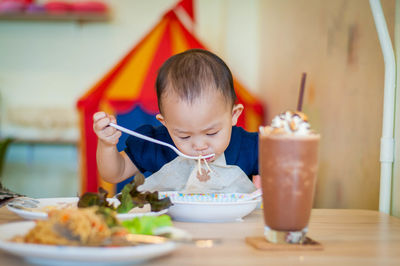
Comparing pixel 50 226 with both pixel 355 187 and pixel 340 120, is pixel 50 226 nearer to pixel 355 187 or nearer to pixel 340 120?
pixel 355 187

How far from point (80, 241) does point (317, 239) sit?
0.38m

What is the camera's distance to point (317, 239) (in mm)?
733

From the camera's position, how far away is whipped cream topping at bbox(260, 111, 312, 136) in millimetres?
651

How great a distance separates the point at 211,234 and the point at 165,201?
10 centimetres

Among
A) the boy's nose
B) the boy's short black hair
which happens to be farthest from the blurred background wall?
the boy's nose

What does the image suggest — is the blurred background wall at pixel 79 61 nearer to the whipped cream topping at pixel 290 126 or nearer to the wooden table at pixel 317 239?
the wooden table at pixel 317 239

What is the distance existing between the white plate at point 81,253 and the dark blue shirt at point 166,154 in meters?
0.79

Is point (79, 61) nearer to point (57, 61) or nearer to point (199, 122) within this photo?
point (57, 61)

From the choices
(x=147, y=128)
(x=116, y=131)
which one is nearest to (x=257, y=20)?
(x=147, y=128)

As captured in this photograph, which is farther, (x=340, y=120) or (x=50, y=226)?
(x=340, y=120)

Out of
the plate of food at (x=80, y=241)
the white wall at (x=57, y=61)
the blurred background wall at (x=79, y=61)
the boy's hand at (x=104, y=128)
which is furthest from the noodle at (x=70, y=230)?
the white wall at (x=57, y=61)

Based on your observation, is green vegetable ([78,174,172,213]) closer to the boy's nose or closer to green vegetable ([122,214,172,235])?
green vegetable ([122,214,172,235])

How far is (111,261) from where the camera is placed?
534mm

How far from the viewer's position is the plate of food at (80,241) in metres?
0.51
